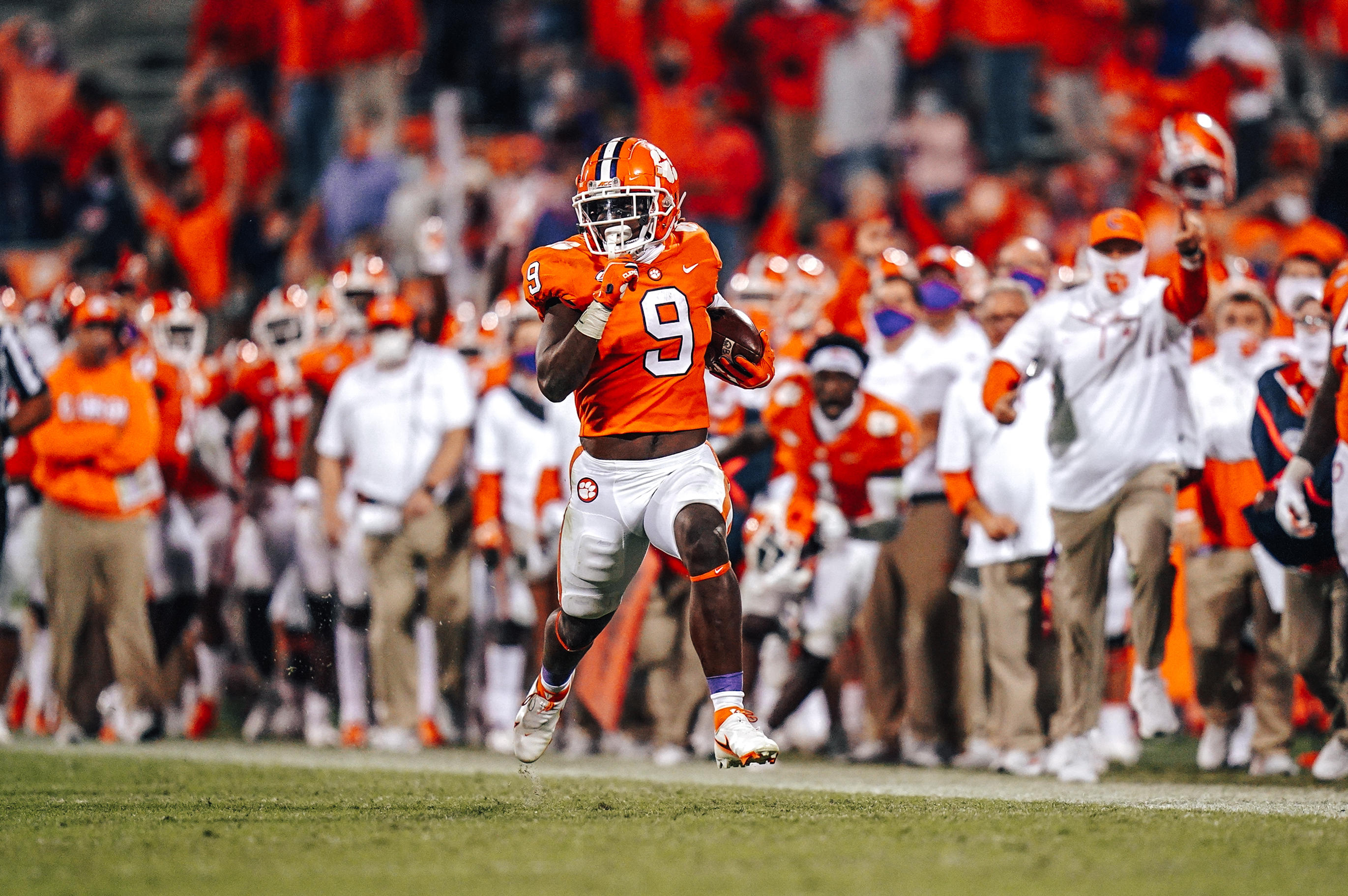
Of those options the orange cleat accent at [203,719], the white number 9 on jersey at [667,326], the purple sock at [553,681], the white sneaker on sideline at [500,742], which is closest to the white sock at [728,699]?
the purple sock at [553,681]

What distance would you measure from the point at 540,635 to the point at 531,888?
571 cm

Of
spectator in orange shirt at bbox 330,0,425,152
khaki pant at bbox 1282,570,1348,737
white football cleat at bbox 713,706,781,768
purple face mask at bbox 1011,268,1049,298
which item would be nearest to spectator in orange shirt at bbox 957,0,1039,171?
purple face mask at bbox 1011,268,1049,298

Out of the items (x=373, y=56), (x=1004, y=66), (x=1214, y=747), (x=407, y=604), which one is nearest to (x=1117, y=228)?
(x=1214, y=747)

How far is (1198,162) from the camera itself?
283 inches

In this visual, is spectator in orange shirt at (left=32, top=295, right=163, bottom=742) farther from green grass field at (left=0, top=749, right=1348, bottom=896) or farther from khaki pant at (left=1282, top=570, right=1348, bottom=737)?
khaki pant at (left=1282, top=570, right=1348, bottom=737)

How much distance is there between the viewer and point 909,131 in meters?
13.7

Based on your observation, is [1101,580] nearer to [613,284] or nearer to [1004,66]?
[613,284]

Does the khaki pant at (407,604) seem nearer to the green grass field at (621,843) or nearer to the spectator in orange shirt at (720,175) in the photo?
the green grass field at (621,843)

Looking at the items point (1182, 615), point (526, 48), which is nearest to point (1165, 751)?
point (1182, 615)

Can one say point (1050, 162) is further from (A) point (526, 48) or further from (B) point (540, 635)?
(B) point (540, 635)

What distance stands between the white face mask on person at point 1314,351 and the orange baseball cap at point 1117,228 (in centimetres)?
105

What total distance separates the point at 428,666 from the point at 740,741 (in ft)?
17.3

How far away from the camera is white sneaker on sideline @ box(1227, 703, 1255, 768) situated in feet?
28.8

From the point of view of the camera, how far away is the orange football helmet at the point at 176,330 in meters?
12.0
